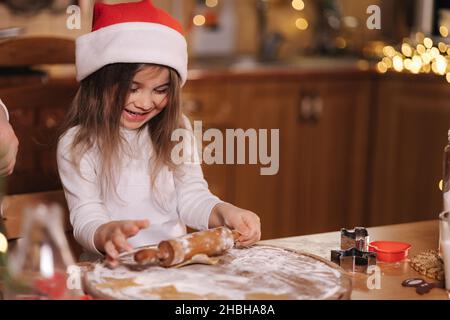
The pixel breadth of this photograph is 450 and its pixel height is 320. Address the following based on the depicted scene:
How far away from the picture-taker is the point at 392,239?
122cm

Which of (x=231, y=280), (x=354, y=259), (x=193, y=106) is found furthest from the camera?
(x=193, y=106)

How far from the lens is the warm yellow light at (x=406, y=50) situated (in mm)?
2871

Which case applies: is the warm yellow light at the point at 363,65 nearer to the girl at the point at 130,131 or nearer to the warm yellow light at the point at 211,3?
the warm yellow light at the point at 211,3

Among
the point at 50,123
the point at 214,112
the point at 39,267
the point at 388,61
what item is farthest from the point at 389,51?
the point at 39,267

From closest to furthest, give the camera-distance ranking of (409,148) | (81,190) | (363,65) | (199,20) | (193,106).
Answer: (81,190)
(193,106)
(409,148)
(363,65)
(199,20)

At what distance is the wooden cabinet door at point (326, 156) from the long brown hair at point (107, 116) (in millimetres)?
1696

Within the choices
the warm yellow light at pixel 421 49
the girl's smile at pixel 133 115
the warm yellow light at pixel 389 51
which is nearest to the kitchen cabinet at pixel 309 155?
the warm yellow light at pixel 389 51

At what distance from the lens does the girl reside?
3.82 feet

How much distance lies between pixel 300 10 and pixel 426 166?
0.93 meters

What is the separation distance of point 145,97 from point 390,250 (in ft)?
1.30

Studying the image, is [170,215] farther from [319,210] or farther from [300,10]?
[300,10]

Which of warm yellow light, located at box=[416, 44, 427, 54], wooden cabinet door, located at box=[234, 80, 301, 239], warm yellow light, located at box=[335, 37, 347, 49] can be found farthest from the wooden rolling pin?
warm yellow light, located at box=[335, 37, 347, 49]

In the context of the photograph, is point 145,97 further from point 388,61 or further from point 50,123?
point 388,61

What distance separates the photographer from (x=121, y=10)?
1203 millimetres
